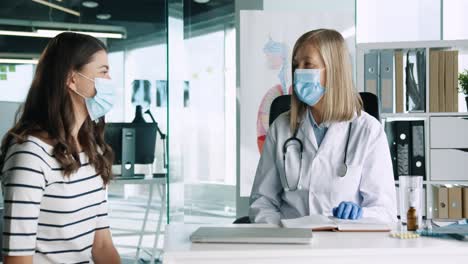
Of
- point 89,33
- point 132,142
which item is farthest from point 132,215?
point 89,33

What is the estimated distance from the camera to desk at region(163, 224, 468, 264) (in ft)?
4.50

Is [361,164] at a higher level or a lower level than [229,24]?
lower

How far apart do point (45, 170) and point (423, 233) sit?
0.97m

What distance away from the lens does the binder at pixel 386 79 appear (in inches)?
138

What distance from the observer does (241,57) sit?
12.4 ft

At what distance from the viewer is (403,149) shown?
353 cm

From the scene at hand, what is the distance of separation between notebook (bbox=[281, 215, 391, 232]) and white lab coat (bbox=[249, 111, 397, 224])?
11.5 inches

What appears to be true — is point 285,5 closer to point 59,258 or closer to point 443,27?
point 443,27

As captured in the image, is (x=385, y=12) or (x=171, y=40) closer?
(x=171, y=40)

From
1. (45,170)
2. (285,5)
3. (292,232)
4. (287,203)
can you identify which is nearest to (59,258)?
(45,170)

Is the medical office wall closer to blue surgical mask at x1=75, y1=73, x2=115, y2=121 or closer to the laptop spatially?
blue surgical mask at x1=75, y1=73, x2=115, y2=121

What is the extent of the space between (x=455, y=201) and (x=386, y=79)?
0.81 m

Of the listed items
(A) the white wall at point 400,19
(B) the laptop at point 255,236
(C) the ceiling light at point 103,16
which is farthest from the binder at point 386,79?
(B) the laptop at point 255,236

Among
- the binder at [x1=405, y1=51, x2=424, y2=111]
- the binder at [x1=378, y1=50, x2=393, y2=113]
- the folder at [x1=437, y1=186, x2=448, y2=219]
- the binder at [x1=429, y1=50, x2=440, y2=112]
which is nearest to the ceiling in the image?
the binder at [x1=378, y1=50, x2=393, y2=113]
